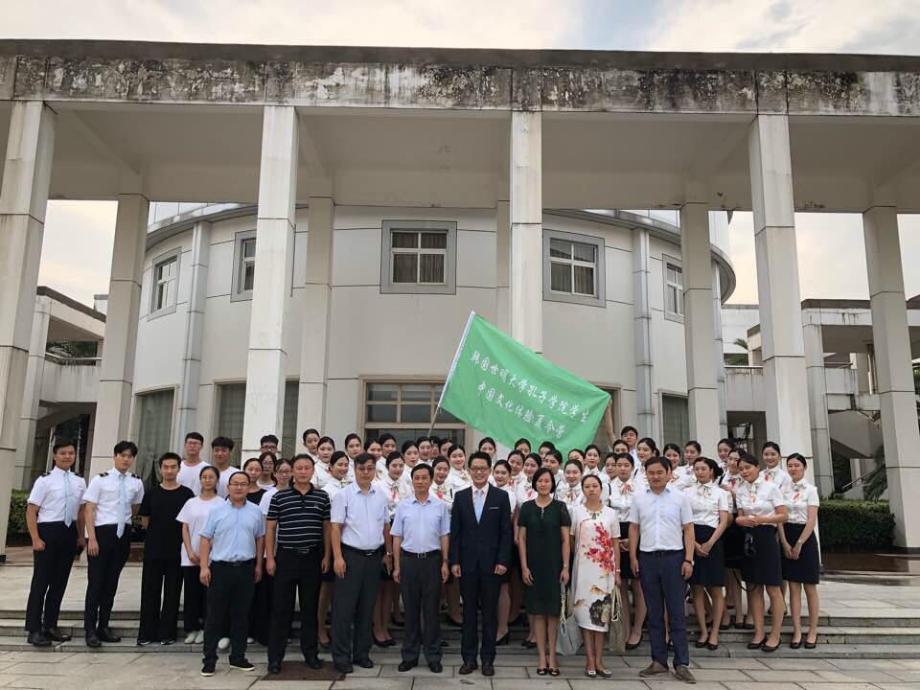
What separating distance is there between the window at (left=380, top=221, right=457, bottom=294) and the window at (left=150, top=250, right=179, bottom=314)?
16.1ft

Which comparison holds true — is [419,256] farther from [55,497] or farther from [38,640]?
[38,640]

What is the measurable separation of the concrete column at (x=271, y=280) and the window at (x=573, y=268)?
20.5 feet

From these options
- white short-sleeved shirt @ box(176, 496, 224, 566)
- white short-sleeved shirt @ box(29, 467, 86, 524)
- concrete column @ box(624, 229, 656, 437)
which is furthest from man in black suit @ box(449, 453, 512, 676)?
concrete column @ box(624, 229, 656, 437)

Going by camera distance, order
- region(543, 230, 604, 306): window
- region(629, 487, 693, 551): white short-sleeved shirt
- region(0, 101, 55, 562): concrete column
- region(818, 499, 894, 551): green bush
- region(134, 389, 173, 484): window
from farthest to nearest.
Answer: region(134, 389, 173, 484): window < region(543, 230, 604, 306): window < region(818, 499, 894, 551): green bush < region(0, 101, 55, 562): concrete column < region(629, 487, 693, 551): white short-sleeved shirt

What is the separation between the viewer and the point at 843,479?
24469 millimetres

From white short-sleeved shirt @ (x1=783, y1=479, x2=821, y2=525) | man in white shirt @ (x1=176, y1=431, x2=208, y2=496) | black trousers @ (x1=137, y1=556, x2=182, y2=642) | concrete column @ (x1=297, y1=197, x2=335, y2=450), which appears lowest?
black trousers @ (x1=137, y1=556, x2=182, y2=642)

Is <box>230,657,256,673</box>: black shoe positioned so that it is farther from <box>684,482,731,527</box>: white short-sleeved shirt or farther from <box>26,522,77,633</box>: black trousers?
<box>684,482,731,527</box>: white short-sleeved shirt

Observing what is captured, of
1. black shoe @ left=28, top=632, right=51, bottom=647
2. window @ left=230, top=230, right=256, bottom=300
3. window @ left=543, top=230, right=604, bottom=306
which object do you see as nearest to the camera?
black shoe @ left=28, top=632, right=51, bottom=647

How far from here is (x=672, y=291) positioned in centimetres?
1555

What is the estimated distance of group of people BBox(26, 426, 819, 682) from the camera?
5.32 m

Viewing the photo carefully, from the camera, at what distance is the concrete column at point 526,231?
346 inches

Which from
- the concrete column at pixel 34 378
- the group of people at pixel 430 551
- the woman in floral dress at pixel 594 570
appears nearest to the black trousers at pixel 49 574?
the group of people at pixel 430 551

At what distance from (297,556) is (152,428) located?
11.3m

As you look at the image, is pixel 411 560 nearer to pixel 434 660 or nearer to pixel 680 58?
pixel 434 660
